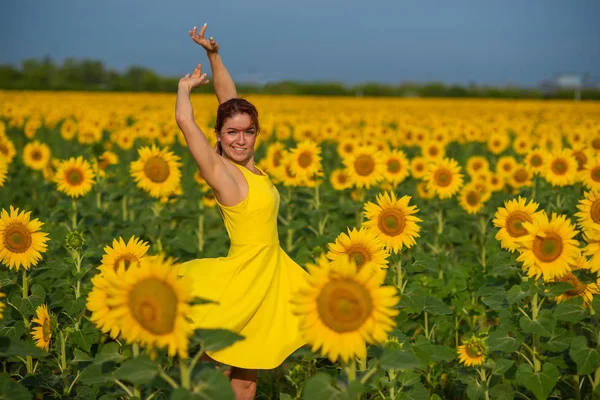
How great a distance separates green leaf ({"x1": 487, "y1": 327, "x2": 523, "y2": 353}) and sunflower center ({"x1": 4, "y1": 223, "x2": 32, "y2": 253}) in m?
2.87

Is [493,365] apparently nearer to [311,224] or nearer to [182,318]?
[182,318]

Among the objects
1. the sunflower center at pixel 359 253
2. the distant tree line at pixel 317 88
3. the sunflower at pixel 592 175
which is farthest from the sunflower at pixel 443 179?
the distant tree line at pixel 317 88

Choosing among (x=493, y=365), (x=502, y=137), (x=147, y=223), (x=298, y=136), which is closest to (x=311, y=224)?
(x=147, y=223)

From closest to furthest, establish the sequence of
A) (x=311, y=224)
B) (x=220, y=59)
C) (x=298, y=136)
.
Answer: (x=220, y=59), (x=311, y=224), (x=298, y=136)

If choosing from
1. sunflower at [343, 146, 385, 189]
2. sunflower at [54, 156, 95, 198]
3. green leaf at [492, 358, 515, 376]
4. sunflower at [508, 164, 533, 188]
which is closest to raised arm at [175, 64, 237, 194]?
green leaf at [492, 358, 515, 376]

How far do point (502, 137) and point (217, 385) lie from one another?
1069 centimetres

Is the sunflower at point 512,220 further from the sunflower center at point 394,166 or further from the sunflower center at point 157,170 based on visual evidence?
the sunflower center at point 157,170

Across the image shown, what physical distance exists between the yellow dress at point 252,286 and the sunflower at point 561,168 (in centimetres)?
452

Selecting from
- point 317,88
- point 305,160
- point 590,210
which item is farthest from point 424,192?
point 317,88

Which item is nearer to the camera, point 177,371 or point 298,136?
point 177,371

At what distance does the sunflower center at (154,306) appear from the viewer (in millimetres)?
2379

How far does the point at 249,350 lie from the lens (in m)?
3.34

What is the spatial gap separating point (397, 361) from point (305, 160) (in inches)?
199

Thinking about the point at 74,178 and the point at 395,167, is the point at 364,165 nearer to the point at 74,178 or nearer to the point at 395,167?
the point at 395,167
